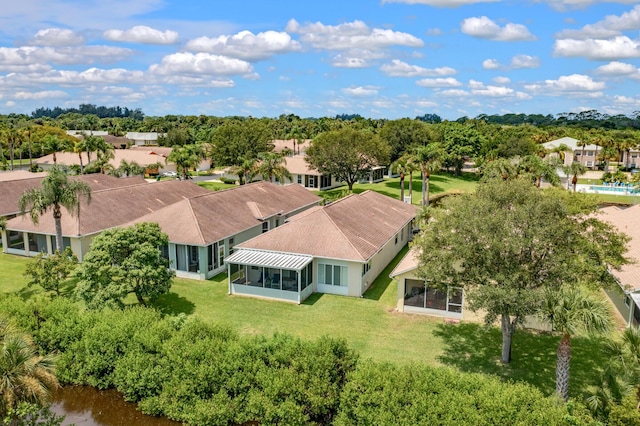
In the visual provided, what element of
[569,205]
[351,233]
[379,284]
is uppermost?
[569,205]

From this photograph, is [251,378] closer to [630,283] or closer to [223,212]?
[630,283]

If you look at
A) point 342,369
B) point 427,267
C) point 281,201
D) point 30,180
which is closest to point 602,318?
point 427,267

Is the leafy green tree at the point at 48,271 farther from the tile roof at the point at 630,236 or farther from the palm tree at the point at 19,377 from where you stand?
the tile roof at the point at 630,236

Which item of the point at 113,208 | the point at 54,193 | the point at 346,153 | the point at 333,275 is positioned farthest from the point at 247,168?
the point at 333,275

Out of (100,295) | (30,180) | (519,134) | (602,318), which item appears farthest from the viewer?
(519,134)

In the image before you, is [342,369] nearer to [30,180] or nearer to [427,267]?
[427,267]
